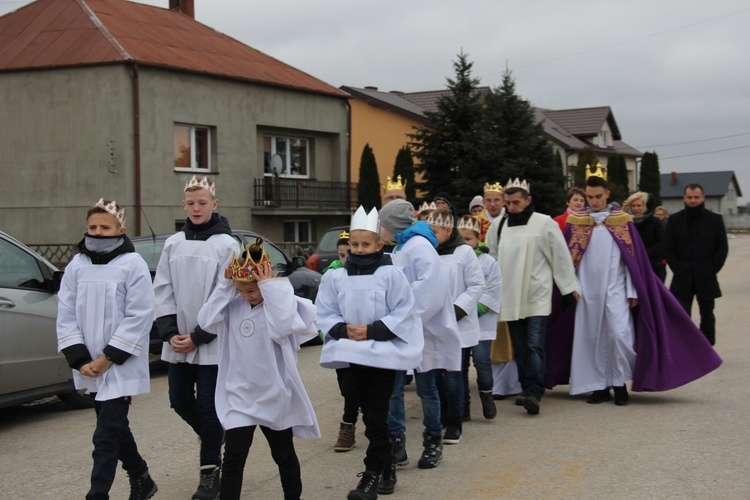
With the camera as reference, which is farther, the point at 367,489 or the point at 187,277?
the point at 187,277

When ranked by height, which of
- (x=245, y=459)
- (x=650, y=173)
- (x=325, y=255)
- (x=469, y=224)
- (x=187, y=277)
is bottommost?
(x=245, y=459)

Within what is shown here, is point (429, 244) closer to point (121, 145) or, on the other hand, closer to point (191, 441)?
point (191, 441)

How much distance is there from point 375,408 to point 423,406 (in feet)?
3.22

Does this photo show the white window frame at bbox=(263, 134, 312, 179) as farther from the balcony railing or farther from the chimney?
the chimney

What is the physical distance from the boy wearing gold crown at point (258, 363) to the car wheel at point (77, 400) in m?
4.24

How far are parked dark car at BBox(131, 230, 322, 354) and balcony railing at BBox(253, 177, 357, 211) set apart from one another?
16.2 meters

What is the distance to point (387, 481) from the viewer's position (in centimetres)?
576

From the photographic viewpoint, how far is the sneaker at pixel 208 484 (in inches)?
217

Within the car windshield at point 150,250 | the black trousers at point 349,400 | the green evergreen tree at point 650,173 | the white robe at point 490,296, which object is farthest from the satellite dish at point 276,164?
the green evergreen tree at point 650,173

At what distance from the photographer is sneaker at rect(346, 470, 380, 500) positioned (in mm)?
5406

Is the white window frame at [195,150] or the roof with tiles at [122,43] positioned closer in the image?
the roof with tiles at [122,43]

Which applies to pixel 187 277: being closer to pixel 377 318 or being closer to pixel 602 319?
pixel 377 318

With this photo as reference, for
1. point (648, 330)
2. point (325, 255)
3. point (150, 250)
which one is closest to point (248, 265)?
point (648, 330)

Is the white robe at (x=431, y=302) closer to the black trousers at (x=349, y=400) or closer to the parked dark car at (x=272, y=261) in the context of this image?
the black trousers at (x=349, y=400)
